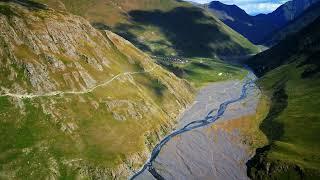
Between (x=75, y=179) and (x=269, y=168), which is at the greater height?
(x=269, y=168)

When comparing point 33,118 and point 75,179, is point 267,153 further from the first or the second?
point 33,118

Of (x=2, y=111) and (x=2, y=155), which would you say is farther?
(x=2, y=111)

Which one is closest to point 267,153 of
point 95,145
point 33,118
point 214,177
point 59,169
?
→ point 214,177

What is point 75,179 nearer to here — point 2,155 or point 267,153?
point 2,155

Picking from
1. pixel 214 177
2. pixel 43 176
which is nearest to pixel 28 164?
pixel 43 176

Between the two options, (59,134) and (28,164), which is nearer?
(28,164)

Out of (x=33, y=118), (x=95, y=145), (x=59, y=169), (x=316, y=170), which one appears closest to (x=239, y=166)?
(x=316, y=170)

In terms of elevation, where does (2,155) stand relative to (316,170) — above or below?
below
